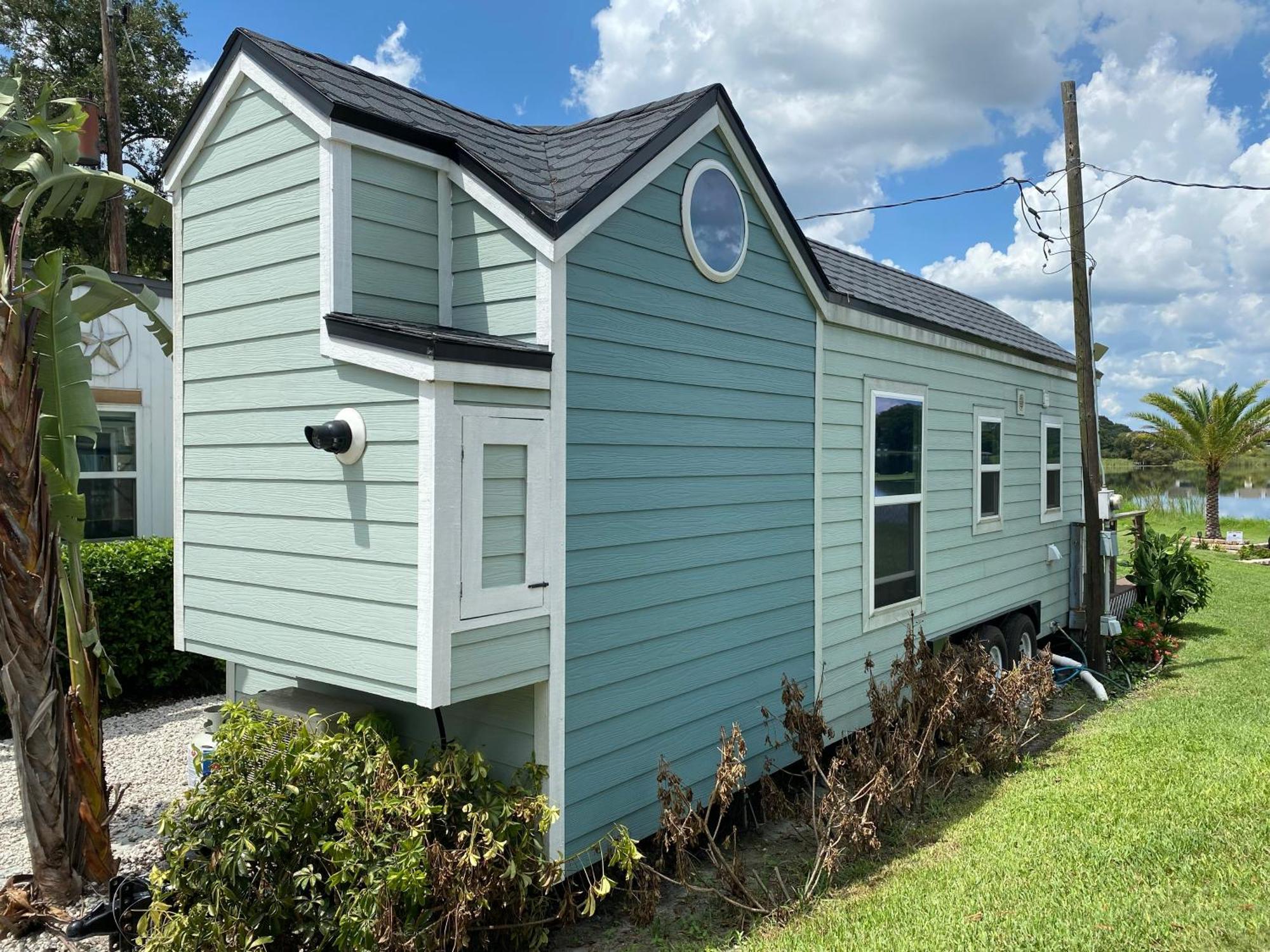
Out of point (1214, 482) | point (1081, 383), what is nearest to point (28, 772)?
point (1081, 383)

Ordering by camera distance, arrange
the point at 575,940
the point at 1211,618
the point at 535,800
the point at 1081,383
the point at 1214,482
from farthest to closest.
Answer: the point at 1214,482
the point at 1211,618
the point at 1081,383
the point at 575,940
the point at 535,800

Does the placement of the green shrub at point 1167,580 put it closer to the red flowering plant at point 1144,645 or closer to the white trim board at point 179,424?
the red flowering plant at point 1144,645

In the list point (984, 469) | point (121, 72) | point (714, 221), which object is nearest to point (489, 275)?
point (714, 221)

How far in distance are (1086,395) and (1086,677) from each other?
2960 millimetres

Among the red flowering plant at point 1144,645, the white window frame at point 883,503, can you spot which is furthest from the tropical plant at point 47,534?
the red flowering plant at point 1144,645

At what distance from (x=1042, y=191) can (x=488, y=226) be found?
7876 millimetres

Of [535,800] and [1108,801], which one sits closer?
[535,800]

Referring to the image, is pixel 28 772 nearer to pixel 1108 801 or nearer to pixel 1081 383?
pixel 1108 801

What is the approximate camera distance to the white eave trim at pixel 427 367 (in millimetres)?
3623

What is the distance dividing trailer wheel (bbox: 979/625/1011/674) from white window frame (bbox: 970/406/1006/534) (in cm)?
98

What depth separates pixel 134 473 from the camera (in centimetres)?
934

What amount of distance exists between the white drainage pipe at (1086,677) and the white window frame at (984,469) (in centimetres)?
145

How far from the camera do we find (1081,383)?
9.74 metres

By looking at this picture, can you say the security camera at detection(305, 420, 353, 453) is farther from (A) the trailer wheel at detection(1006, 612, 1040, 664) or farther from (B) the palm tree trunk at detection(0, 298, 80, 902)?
(A) the trailer wheel at detection(1006, 612, 1040, 664)
